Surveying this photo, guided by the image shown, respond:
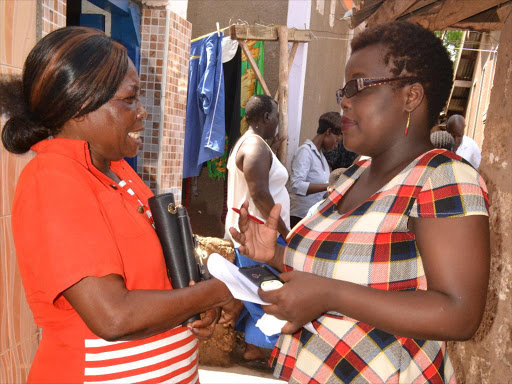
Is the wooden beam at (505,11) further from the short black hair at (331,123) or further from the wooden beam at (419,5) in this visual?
the short black hair at (331,123)

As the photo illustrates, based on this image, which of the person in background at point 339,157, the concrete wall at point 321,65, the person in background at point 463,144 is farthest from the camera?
the concrete wall at point 321,65

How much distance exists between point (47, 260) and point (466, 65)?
16.5 metres

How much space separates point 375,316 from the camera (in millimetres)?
1252

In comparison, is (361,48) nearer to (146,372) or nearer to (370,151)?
(370,151)

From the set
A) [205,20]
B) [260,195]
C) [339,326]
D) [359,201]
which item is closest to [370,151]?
[359,201]

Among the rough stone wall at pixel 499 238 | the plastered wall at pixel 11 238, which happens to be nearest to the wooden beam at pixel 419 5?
the rough stone wall at pixel 499 238

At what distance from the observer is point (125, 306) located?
129 centimetres

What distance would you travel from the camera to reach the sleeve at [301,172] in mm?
5543

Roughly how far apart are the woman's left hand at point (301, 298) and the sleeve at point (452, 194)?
336mm

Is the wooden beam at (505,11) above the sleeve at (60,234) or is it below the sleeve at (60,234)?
above

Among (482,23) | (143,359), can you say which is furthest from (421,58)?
(482,23)

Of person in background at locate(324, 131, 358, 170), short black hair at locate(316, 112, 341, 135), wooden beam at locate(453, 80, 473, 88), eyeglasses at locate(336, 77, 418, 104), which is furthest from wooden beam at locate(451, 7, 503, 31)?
wooden beam at locate(453, 80, 473, 88)

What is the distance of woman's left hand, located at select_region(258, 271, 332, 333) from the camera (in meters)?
1.26

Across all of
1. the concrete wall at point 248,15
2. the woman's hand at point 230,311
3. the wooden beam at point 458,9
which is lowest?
the woman's hand at point 230,311
